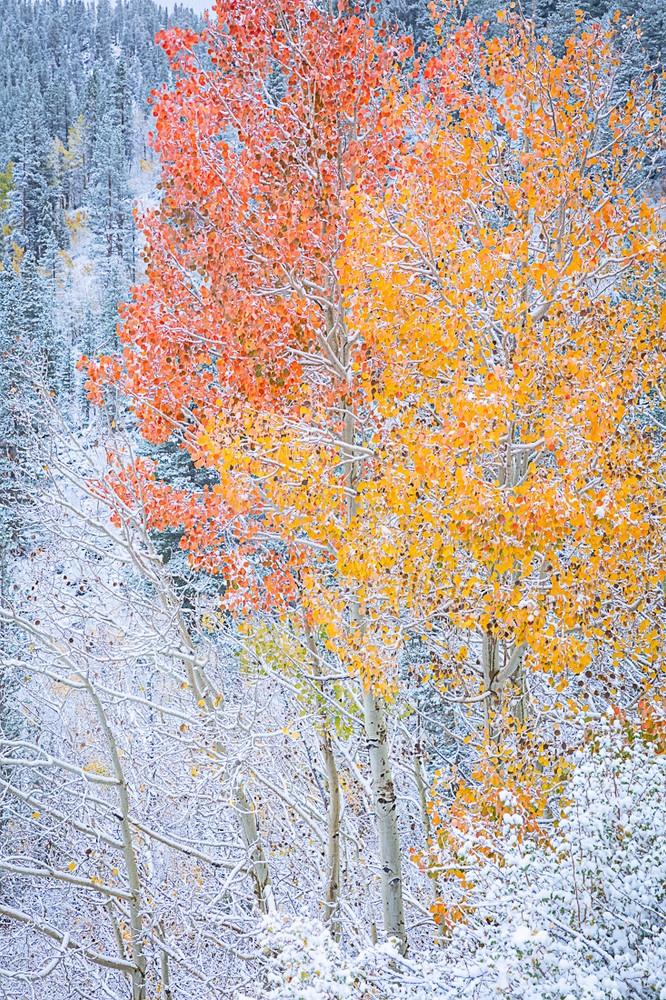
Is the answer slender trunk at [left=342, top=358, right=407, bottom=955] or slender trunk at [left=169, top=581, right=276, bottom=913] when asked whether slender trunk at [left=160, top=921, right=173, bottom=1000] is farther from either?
slender trunk at [left=342, top=358, right=407, bottom=955]

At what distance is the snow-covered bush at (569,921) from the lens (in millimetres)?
3656

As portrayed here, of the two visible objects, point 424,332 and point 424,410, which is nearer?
point 424,332

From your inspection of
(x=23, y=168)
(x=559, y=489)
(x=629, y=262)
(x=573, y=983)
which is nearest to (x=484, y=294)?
(x=629, y=262)

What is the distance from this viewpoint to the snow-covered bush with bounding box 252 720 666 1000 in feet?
12.0

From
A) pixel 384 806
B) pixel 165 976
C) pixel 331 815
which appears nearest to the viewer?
pixel 384 806

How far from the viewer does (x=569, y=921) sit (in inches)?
163

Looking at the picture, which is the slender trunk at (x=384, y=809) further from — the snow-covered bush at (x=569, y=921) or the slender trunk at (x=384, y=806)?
the snow-covered bush at (x=569, y=921)

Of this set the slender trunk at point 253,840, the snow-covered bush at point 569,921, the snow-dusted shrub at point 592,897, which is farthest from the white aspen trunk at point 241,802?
the snow-dusted shrub at point 592,897

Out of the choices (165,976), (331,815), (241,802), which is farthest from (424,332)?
(165,976)

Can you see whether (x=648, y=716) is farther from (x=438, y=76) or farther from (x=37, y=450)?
(x=37, y=450)

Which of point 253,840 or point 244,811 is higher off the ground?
point 244,811

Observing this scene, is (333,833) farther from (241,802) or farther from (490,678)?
(490,678)

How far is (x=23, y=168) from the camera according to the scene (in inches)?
2606

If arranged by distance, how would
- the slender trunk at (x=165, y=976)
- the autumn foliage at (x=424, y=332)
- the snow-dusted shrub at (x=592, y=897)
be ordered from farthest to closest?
1. the slender trunk at (x=165, y=976)
2. the autumn foliage at (x=424, y=332)
3. the snow-dusted shrub at (x=592, y=897)
